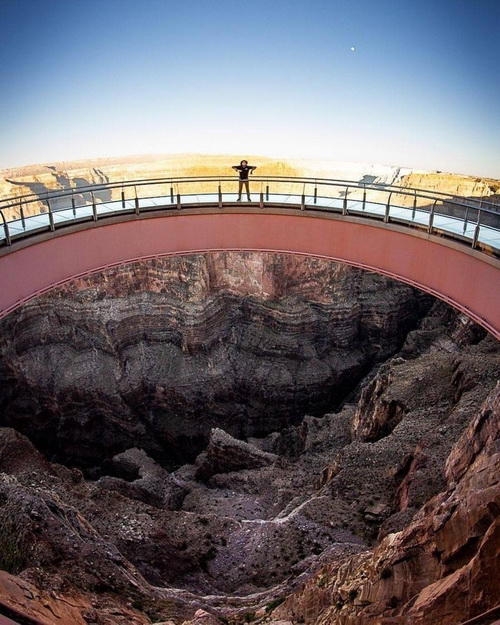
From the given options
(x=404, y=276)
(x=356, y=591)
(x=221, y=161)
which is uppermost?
(x=221, y=161)

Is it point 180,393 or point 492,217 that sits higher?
point 492,217

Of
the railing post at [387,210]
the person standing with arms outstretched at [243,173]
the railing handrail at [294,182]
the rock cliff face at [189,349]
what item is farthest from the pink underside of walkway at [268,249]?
the rock cliff face at [189,349]

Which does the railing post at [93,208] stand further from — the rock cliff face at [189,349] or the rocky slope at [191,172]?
the rock cliff face at [189,349]

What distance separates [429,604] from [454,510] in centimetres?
283

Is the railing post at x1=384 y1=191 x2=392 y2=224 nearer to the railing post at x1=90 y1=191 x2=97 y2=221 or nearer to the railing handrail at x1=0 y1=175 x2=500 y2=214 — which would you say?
the railing handrail at x1=0 y1=175 x2=500 y2=214

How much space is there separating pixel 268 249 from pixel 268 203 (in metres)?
1.79

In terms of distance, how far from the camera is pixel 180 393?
4031cm

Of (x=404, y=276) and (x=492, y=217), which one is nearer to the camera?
(x=492, y=217)

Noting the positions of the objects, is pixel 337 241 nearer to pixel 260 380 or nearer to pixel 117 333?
pixel 260 380

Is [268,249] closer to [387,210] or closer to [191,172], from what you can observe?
[387,210]

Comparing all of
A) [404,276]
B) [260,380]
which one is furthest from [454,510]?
[260,380]

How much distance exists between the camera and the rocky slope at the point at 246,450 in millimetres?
12391

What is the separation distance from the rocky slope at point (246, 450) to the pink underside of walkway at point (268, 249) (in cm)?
498

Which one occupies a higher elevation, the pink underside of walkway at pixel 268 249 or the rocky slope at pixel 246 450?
the pink underside of walkway at pixel 268 249
